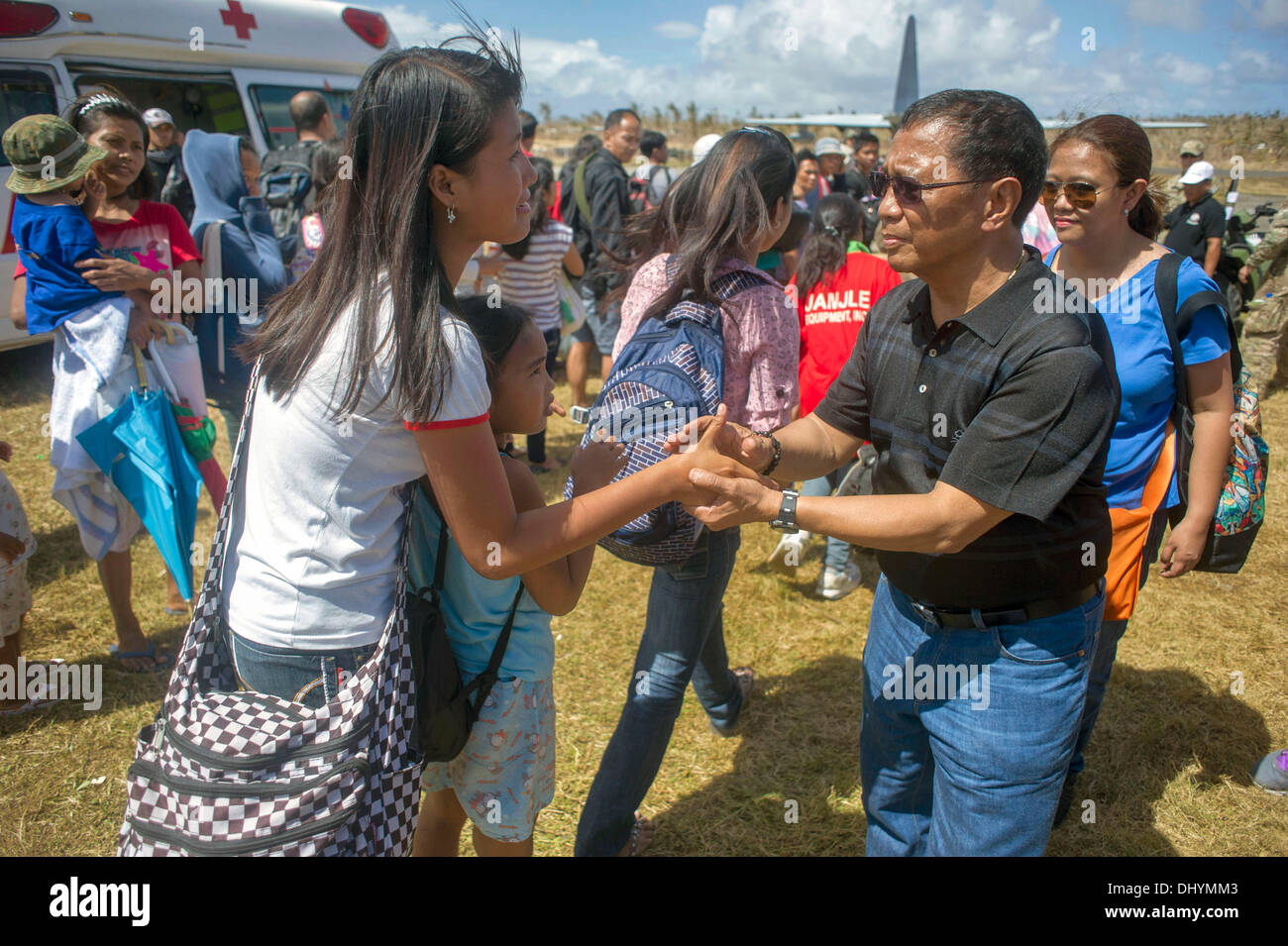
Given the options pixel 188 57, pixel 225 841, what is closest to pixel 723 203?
pixel 225 841

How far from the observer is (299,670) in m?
1.51

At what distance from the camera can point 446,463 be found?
141 centimetres

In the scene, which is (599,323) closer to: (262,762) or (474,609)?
(474,609)

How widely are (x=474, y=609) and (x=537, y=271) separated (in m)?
4.21

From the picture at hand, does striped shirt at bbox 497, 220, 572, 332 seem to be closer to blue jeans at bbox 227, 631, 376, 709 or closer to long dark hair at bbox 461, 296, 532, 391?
long dark hair at bbox 461, 296, 532, 391

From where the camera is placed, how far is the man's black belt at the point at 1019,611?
1778mm

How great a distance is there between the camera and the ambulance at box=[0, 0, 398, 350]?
21.4 ft

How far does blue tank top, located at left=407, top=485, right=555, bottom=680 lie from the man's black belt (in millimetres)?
909

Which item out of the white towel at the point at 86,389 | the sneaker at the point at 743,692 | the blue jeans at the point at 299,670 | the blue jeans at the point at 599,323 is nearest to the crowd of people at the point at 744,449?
the blue jeans at the point at 299,670

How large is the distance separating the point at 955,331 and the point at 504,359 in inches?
37.7

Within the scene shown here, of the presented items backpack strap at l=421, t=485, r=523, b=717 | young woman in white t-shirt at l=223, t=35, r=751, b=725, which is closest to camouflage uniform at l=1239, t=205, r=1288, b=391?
backpack strap at l=421, t=485, r=523, b=717

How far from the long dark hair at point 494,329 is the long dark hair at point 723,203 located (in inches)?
29.0

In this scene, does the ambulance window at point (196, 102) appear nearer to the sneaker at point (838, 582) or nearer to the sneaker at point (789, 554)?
the sneaker at point (789, 554)
